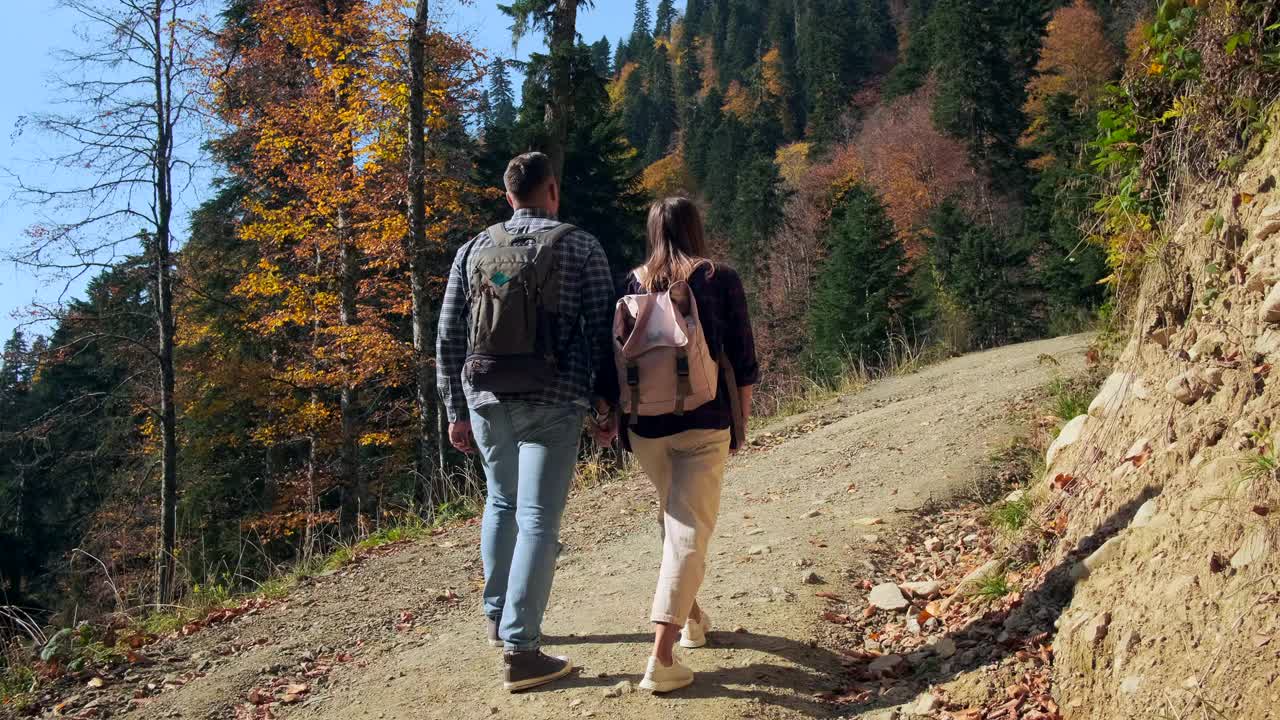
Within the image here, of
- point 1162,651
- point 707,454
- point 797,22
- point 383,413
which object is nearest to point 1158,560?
point 1162,651

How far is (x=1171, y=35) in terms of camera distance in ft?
14.7

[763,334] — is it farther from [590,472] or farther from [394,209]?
[590,472]

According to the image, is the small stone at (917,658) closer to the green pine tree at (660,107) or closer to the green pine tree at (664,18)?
the green pine tree at (660,107)

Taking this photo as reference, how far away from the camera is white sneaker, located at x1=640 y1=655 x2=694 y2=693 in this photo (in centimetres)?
334

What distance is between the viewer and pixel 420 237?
1428cm

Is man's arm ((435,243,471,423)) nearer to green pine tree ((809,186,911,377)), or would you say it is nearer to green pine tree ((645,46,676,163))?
green pine tree ((809,186,911,377))

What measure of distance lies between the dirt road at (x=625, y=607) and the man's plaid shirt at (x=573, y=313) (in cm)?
117

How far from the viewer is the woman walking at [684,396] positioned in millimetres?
3266

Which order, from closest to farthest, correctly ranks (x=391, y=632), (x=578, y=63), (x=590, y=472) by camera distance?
(x=391, y=632) < (x=590, y=472) < (x=578, y=63)

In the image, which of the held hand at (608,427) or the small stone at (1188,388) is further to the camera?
the held hand at (608,427)

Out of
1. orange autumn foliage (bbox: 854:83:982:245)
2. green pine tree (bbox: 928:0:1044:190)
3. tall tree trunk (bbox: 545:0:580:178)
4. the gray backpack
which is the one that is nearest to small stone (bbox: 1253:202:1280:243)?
the gray backpack

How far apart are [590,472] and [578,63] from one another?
9179 millimetres

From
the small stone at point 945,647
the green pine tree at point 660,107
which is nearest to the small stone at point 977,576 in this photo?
the small stone at point 945,647

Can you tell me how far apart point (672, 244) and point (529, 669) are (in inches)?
68.7
